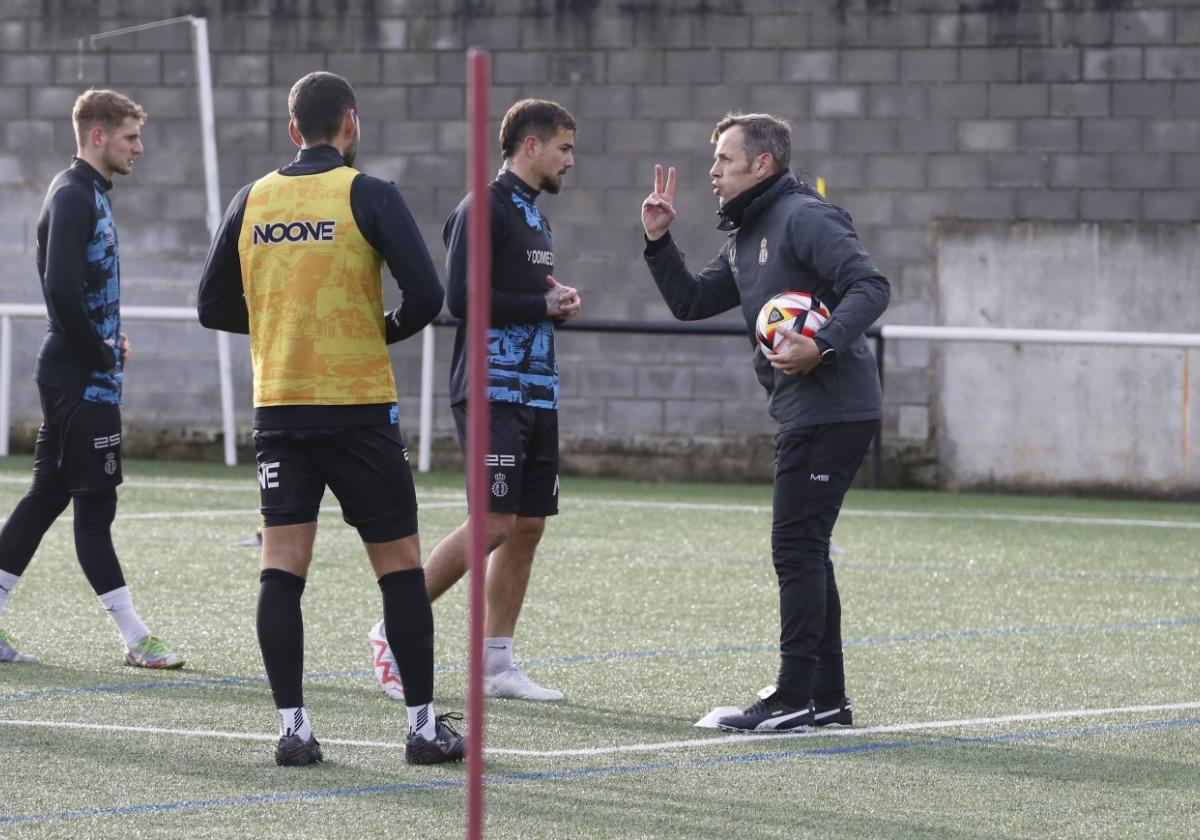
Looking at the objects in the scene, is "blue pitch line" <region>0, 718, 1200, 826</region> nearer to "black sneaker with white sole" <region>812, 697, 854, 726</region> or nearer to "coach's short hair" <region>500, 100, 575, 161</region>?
"black sneaker with white sole" <region>812, 697, 854, 726</region>

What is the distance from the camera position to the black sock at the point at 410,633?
4.78m

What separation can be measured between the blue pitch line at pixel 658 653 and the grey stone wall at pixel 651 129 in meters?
6.19

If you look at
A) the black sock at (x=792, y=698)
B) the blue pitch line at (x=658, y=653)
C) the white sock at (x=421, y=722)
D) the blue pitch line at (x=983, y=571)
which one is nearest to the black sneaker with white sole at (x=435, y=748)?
the white sock at (x=421, y=722)

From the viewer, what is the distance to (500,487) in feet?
19.2

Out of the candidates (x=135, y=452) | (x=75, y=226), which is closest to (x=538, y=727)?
(x=75, y=226)

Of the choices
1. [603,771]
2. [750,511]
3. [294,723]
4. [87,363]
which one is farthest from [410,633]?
[750,511]

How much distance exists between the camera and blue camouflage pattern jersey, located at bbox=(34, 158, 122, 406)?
602 cm

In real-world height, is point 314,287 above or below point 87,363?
above

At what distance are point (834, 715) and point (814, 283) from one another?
4.19ft

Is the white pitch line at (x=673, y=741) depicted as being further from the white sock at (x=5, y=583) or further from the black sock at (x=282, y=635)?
the white sock at (x=5, y=583)

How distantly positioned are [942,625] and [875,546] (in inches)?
105

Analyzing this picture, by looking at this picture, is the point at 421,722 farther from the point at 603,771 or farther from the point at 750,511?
the point at 750,511

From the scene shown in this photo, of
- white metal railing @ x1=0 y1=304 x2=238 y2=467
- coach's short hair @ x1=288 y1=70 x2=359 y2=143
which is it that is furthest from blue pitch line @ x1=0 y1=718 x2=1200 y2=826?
white metal railing @ x1=0 y1=304 x2=238 y2=467

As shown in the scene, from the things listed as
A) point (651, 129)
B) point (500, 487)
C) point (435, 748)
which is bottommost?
point (435, 748)
